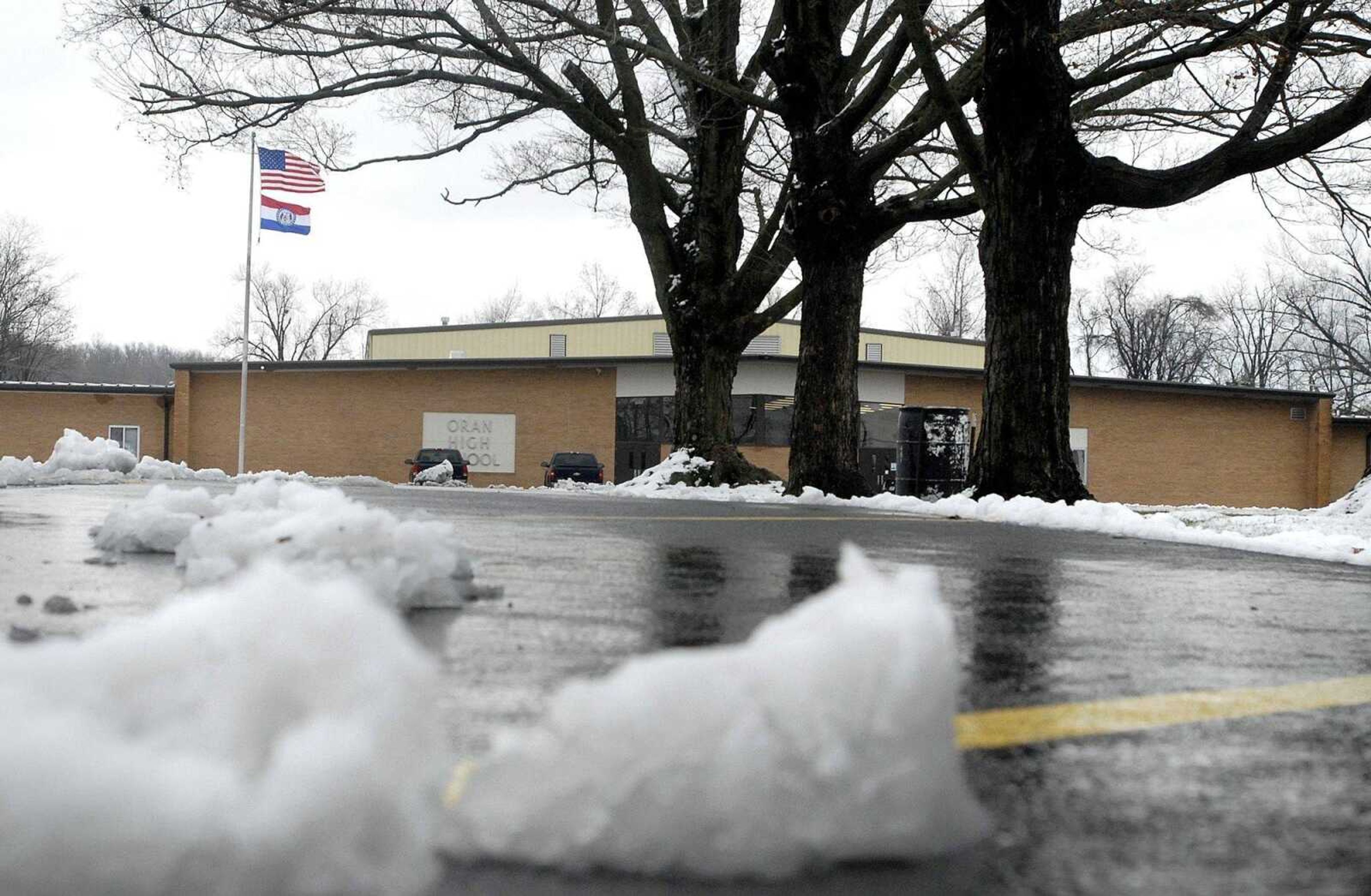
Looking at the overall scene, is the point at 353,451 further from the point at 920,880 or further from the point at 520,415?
the point at 920,880

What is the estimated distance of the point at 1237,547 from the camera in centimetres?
732

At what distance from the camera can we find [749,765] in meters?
1.39

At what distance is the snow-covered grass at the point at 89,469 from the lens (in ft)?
39.1

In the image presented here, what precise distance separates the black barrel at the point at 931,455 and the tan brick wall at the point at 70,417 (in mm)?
29395

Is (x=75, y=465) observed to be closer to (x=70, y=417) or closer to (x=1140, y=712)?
(x=1140, y=712)

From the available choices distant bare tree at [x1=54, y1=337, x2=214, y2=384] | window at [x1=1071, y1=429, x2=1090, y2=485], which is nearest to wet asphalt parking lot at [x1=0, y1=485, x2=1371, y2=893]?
window at [x1=1071, y1=429, x2=1090, y2=485]

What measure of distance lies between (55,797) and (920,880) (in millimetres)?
944

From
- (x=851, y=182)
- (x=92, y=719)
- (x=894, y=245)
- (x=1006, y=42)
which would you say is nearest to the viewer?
(x=92, y=719)

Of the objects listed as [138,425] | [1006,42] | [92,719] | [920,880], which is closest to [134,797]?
[92,719]

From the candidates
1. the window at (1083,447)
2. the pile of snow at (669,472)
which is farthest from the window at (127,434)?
the window at (1083,447)

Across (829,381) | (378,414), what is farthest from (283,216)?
(829,381)

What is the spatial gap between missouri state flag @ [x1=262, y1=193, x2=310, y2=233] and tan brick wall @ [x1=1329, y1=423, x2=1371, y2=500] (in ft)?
108

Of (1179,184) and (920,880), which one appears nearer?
(920,880)

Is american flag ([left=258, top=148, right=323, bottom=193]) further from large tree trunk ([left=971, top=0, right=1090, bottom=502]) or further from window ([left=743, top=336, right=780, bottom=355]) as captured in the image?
large tree trunk ([left=971, top=0, right=1090, bottom=502])
